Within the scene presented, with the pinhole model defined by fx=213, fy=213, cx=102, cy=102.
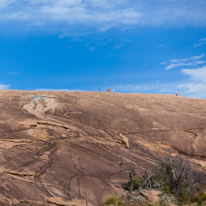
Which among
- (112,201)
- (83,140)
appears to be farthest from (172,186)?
(83,140)

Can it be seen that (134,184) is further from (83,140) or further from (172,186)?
(83,140)

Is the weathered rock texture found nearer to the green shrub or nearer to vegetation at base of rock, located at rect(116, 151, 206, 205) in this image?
the green shrub

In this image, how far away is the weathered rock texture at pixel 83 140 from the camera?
1296 cm

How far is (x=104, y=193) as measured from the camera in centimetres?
1301

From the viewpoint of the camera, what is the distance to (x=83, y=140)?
22.5 meters

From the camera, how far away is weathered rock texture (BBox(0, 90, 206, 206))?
42.5 ft

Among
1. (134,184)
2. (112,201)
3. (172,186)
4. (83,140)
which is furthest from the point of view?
(83,140)

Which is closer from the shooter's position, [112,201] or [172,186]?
[112,201]

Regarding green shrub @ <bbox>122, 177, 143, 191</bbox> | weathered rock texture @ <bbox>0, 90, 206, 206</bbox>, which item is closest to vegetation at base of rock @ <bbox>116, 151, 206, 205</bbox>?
green shrub @ <bbox>122, 177, 143, 191</bbox>

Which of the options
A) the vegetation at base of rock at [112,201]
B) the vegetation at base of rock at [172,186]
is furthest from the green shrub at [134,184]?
the vegetation at base of rock at [112,201]

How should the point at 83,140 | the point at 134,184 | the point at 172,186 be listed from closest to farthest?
the point at 172,186 < the point at 134,184 < the point at 83,140

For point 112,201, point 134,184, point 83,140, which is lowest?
point 112,201

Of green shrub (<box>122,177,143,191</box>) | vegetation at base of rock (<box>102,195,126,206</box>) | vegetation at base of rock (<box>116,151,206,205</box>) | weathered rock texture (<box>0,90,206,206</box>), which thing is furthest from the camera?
green shrub (<box>122,177,143,191</box>)

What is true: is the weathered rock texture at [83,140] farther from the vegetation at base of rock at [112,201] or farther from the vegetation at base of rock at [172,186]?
the vegetation at base of rock at [172,186]
